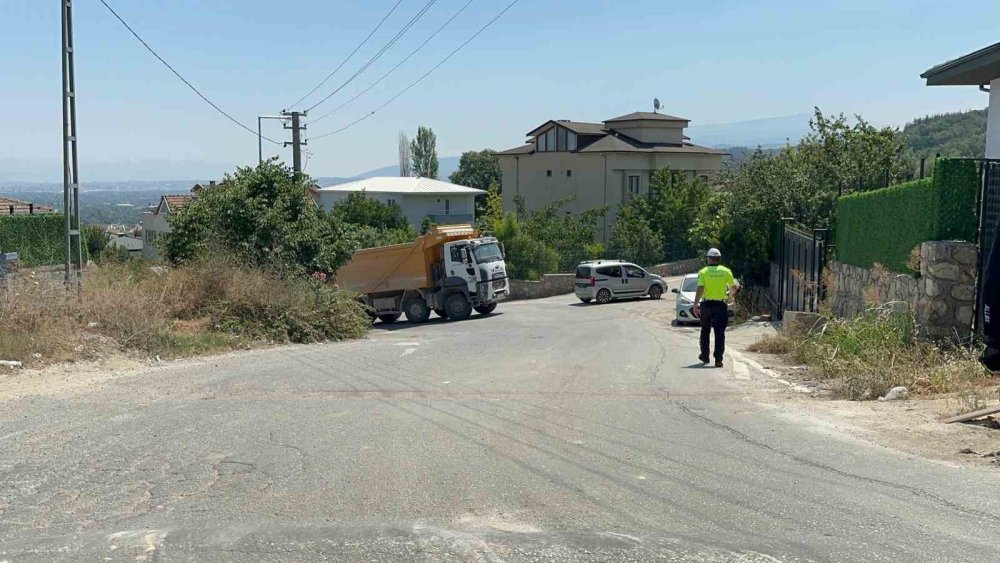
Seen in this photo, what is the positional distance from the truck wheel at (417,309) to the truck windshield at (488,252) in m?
2.41

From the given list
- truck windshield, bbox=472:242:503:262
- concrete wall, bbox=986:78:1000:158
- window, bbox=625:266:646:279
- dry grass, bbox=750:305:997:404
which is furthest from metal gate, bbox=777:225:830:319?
window, bbox=625:266:646:279

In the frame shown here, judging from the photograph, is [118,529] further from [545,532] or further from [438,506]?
[545,532]

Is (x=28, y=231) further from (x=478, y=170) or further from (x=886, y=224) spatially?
(x=478, y=170)

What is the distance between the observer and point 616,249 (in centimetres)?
5334

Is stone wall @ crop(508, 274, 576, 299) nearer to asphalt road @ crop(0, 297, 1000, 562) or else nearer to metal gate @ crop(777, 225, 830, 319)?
metal gate @ crop(777, 225, 830, 319)

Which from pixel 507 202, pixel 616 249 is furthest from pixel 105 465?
pixel 507 202

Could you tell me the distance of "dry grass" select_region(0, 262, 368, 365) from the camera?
13508 millimetres

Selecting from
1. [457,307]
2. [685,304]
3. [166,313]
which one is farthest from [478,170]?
[166,313]

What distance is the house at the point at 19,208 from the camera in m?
38.7

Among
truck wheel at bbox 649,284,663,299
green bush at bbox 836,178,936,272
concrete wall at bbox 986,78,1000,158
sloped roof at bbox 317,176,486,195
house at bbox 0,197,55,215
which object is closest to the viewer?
green bush at bbox 836,178,936,272

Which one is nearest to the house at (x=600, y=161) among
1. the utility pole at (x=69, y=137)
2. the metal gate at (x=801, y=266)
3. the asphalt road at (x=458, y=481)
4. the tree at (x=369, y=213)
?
the tree at (x=369, y=213)

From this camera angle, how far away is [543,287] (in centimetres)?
4897

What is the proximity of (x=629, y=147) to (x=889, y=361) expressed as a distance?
54595 mm

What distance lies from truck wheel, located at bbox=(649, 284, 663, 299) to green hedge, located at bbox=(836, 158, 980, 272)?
23638mm
